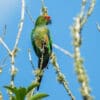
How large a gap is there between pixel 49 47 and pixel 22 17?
2.00 meters

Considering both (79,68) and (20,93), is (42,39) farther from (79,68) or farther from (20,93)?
(79,68)

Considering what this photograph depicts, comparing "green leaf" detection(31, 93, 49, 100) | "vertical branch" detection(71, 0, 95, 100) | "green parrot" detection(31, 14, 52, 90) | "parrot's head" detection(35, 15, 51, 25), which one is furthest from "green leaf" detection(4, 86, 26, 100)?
"parrot's head" detection(35, 15, 51, 25)

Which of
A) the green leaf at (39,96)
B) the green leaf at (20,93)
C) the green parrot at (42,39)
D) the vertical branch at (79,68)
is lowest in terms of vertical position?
the vertical branch at (79,68)

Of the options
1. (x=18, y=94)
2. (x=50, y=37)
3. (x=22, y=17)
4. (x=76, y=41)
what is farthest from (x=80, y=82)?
(x=50, y=37)

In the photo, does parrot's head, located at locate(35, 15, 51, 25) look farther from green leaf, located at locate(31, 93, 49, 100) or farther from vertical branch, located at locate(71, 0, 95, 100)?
vertical branch, located at locate(71, 0, 95, 100)

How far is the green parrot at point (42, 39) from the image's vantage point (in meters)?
6.45

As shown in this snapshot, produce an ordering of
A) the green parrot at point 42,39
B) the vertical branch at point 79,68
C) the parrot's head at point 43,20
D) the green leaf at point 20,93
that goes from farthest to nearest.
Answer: the parrot's head at point 43,20 < the green parrot at point 42,39 < the green leaf at point 20,93 < the vertical branch at point 79,68

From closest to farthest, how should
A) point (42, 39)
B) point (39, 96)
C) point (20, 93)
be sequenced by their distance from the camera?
1. point (20, 93)
2. point (39, 96)
3. point (42, 39)

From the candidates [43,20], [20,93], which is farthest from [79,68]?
[43,20]

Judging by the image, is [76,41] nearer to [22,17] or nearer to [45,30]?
[22,17]

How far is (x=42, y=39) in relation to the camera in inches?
270

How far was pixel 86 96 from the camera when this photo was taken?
1583mm

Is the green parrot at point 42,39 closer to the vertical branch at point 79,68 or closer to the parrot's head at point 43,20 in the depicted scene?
the parrot's head at point 43,20

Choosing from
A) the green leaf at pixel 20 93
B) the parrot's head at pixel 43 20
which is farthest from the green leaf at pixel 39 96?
the parrot's head at pixel 43 20
